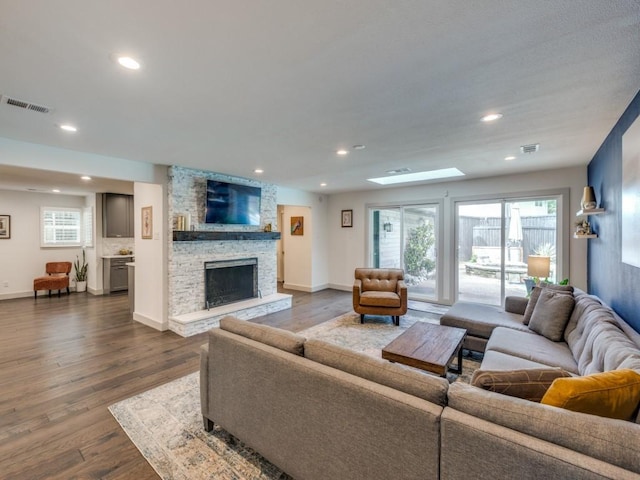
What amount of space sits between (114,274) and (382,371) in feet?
26.6

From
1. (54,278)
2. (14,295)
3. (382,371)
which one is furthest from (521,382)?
(14,295)

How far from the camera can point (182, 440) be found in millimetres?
2090

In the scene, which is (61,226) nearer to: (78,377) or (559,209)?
(78,377)

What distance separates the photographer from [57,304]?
20.3 feet

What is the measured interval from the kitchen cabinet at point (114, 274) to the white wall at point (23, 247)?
0.46m

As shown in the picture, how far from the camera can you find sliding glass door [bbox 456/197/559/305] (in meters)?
5.02

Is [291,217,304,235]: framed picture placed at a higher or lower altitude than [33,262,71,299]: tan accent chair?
higher

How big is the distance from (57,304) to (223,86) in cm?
686

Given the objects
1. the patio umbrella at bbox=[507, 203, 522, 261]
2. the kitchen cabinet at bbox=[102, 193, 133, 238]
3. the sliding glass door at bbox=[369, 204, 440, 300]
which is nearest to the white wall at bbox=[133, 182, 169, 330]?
the kitchen cabinet at bbox=[102, 193, 133, 238]

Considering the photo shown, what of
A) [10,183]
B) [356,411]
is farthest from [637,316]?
[10,183]

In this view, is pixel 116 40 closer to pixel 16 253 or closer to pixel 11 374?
pixel 11 374

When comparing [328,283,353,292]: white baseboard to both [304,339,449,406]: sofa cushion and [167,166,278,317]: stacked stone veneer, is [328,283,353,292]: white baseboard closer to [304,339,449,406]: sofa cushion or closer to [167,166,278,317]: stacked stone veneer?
[167,166,278,317]: stacked stone veneer

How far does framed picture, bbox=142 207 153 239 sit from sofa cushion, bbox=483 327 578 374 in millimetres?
4988

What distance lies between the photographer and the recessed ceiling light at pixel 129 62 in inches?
68.8
